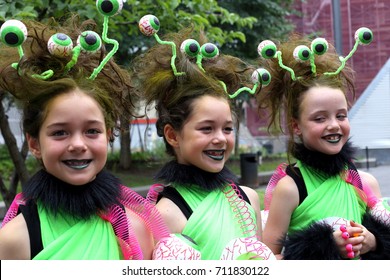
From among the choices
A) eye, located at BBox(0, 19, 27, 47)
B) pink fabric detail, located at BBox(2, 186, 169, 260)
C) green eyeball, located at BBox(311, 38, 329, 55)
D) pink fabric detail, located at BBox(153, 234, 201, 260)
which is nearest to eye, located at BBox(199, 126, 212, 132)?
pink fabric detail, located at BBox(2, 186, 169, 260)

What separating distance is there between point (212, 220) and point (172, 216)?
0.54 feet

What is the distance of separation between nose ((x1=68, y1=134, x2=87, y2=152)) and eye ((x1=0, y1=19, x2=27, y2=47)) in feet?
1.25

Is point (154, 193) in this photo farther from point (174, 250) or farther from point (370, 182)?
point (370, 182)

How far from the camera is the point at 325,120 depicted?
2.74 meters

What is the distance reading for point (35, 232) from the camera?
1976 mm

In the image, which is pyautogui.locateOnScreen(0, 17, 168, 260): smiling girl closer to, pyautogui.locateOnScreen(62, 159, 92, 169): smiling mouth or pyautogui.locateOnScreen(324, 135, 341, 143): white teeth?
pyautogui.locateOnScreen(62, 159, 92, 169): smiling mouth

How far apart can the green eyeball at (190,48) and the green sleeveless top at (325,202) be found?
0.79 metres

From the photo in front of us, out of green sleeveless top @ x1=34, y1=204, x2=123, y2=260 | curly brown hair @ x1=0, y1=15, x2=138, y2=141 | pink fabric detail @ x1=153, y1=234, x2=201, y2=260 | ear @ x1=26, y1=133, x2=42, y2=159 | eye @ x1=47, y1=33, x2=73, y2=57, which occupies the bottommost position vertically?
pink fabric detail @ x1=153, y1=234, x2=201, y2=260

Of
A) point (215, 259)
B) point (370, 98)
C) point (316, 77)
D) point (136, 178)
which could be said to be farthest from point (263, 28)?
point (215, 259)

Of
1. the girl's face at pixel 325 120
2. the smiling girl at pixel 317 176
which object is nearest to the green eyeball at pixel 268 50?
the smiling girl at pixel 317 176

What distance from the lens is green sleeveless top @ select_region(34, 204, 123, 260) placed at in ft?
6.44

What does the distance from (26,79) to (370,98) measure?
10.7 metres

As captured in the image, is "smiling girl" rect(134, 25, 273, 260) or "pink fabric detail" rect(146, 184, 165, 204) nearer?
"smiling girl" rect(134, 25, 273, 260)

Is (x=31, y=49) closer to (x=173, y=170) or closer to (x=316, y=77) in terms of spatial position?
(x=173, y=170)
